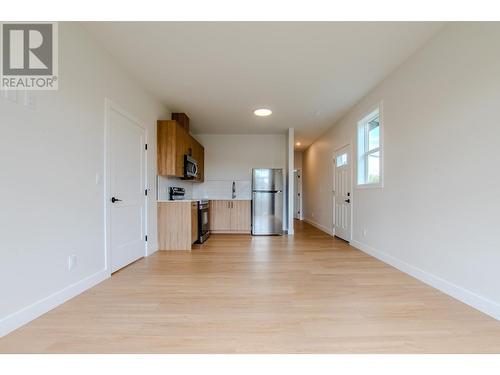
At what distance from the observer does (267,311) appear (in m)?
2.07

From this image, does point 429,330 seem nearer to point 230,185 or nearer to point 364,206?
point 364,206

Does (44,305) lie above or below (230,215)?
below

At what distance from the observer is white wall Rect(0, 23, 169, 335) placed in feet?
5.79

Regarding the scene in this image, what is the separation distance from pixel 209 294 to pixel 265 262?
1342 millimetres

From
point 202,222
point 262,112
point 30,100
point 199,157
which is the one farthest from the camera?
point 199,157

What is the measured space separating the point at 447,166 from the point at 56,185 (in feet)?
11.9

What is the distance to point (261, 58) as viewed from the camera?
3037mm

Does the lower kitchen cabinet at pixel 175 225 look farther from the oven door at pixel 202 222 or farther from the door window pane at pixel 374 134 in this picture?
→ the door window pane at pixel 374 134

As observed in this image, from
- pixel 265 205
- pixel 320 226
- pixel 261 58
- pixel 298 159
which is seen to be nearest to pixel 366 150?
pixel 261 58

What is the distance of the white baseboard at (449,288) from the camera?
1983 millimetres

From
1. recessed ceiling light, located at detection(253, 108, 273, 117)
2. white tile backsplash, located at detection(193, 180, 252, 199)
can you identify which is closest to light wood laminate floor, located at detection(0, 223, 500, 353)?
recessed ceiling light, located at detection(253, 108, 273, 117)

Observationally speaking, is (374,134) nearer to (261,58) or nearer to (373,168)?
(373,168)

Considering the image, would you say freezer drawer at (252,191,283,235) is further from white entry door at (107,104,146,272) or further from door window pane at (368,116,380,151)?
white entry door at (107,104,146,272)

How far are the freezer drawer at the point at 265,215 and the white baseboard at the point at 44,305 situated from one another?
3.97 meters
